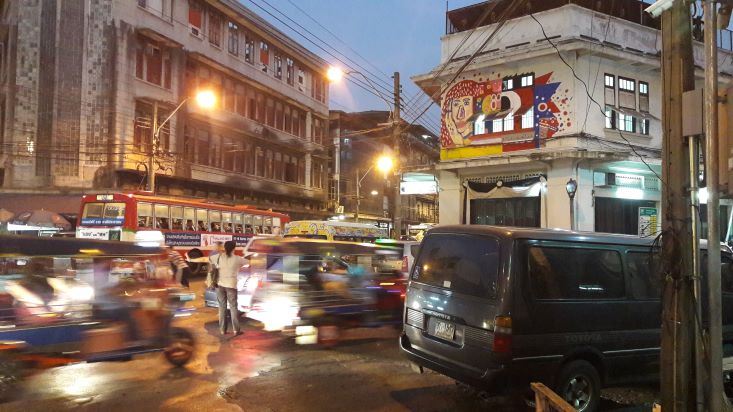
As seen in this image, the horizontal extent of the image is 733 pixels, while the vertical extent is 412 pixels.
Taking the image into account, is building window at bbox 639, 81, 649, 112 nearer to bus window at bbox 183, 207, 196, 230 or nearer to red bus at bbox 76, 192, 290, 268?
red bus at bbox 76, 192, 290, 268

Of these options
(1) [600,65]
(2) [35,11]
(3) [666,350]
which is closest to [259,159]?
(2) [35,11]

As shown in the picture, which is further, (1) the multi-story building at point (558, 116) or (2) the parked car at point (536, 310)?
(1) the multi-story building at point (558, 116)

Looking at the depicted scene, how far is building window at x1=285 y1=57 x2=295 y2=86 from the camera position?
41.8m

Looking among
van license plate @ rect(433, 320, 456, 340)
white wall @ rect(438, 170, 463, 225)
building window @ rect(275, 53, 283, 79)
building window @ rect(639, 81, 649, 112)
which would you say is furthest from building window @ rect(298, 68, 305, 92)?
van license plate @ rect(433, 320, 456, 340)

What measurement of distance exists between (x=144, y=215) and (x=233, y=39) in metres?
19.3

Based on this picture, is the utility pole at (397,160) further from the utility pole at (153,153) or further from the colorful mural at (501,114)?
the utility pole at (153,153)

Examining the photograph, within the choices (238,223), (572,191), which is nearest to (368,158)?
(238,223)

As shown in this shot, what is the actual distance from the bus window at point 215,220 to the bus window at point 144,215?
3108 mm

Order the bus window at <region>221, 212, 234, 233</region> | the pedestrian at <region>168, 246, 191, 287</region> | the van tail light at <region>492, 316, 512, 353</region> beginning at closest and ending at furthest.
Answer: the van tail light at <region>492, 316, 512, 353</region> < the pedestrian at <region>168, 246, 191, 287</region> < the bus window at <region>221, 212, 234, 233</region>

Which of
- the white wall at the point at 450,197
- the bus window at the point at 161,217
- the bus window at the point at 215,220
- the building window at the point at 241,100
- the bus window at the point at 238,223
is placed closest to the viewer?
the bus window at the point at 161,217

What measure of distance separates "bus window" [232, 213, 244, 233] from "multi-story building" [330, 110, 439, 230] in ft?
73.6

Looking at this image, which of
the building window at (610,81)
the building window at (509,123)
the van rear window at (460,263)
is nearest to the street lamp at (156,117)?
the building window at (509,123)

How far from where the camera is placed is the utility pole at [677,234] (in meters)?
4.55

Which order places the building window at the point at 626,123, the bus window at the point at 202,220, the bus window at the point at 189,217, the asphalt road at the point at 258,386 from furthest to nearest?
the bus window at the point at 202,220 < the bus window at the point at 189,217 < the building window at the point at 626,123 < the asphalt road at the point at 258,386
